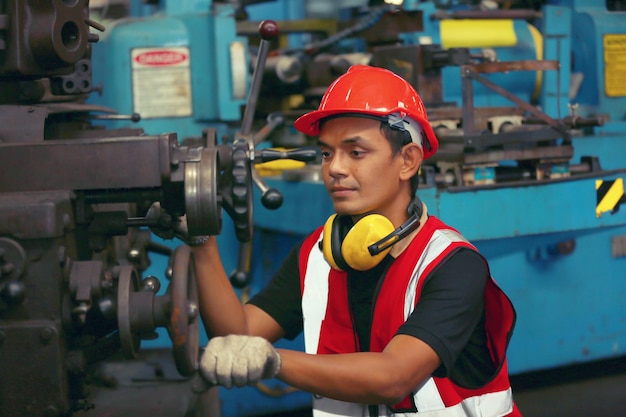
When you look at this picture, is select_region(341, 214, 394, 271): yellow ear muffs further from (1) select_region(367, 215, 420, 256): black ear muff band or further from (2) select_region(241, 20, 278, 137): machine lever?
(2) select_region(241, 20, 278, 137): machine lever

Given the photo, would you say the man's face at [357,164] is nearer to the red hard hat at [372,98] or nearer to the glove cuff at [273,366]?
the red hard hat at [372,98]

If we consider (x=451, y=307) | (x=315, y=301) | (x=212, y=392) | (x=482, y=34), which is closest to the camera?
(x=451, y=307)

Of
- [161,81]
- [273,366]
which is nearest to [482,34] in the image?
[161,81]

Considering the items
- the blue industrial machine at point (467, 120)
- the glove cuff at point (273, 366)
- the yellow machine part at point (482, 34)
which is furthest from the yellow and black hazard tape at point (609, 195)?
the glove cuff at point (273, 366)

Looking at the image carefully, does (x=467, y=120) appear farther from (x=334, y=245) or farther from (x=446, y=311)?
(x=446, y=311)

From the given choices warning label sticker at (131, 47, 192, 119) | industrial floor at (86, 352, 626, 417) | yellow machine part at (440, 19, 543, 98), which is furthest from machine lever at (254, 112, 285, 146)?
industrial floor at (86, 352, 626, 417)

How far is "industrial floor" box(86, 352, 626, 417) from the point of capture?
2086 millimetres

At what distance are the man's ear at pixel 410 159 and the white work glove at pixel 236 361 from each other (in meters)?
0.52

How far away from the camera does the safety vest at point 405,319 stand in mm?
1609

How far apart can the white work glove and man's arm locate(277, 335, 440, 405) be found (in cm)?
10

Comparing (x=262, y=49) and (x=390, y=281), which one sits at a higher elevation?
(x=262, y=49)

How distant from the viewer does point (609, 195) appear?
111 inches

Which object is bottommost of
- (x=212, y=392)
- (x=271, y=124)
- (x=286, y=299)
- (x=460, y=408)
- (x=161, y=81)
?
(x=212, y=392)

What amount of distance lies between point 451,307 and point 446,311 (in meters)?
0.01
